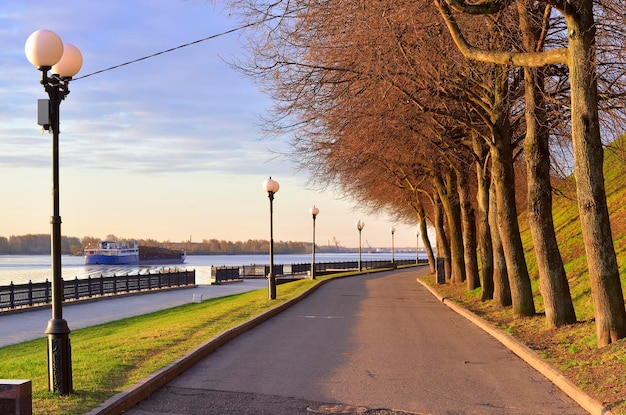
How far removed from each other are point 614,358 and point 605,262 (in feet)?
5.29

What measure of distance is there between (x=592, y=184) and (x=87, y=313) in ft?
75.6

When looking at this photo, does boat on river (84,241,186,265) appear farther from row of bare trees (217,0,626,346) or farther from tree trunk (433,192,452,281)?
row of bare trees (217,0,626,346)

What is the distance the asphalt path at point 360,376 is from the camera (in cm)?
852

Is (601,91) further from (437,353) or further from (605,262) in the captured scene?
(437,353)

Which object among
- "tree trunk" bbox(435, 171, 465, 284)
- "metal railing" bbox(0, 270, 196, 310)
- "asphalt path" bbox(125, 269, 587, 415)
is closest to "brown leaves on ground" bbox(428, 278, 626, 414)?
"asphalt path" bbox(125, 269, 587, 415)

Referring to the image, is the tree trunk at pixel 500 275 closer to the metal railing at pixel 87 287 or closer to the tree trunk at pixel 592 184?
the tree trunk at pixel 592 184

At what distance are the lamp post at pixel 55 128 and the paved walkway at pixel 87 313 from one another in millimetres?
12314

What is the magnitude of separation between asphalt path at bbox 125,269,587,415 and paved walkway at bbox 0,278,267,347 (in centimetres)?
940

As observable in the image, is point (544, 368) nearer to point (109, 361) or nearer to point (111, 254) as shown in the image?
point (109, 361)

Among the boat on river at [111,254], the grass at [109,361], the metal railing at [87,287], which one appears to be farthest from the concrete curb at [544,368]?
the boat on river at [111,254]

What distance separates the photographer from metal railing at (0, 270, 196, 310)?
29634mm

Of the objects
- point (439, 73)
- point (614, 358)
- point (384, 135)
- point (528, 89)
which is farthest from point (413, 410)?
point (384, 135)

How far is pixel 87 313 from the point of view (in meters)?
29.5

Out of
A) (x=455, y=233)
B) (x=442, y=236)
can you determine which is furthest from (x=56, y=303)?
(x=442, y=236)
